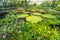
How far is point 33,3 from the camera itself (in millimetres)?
1647

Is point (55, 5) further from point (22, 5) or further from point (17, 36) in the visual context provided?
point (17, 36)

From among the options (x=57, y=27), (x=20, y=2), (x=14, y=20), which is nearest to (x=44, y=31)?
(x=57, y=27)

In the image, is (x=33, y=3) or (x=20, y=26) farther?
(x=33, y=3)

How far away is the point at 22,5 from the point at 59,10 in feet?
1.27

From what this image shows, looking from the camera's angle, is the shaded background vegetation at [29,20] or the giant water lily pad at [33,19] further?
the giant water lily pad at [33,19]

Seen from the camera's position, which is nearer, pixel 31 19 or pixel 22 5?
pixel 31 19

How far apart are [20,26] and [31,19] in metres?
0.15

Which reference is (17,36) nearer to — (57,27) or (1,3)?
(57,27)

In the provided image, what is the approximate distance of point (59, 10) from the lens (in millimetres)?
1571

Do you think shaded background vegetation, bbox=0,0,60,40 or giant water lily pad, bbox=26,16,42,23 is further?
giant water lily pad, bbox=26,16,42,23

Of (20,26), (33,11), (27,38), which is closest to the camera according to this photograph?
(27,38)

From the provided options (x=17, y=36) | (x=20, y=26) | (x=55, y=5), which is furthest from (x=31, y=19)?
(x=55, y=5)

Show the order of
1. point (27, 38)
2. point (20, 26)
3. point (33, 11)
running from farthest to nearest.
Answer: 1. point (33, 11)
2. point (20, 26)
3. point (27, 38)

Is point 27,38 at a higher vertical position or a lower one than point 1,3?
lower
